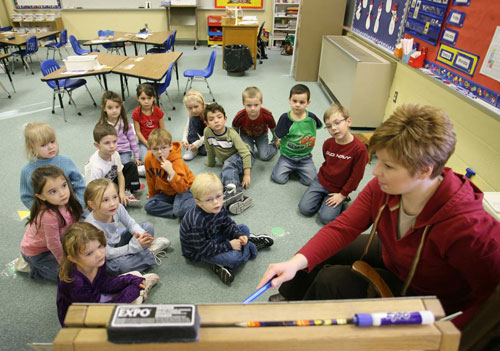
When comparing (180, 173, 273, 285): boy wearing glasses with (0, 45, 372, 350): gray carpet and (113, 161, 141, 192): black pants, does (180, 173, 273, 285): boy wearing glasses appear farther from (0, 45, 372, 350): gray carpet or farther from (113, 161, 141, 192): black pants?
(113, 161, 141, 192): black pants

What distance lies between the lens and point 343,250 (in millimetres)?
1601

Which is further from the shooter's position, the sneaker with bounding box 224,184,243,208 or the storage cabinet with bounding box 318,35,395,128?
the storage cabinet with bounding box 318,35,395,128

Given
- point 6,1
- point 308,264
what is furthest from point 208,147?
point 6,1

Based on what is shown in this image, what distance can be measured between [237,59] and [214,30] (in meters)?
3.18

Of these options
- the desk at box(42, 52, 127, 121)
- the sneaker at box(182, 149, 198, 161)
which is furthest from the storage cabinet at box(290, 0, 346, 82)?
the sneaker at box(182, 149, 198, 161)

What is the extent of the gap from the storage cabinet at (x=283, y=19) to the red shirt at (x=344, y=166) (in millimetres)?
7216

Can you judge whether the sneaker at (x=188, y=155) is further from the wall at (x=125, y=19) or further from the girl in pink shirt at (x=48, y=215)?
the wall at (x=125, y=19)

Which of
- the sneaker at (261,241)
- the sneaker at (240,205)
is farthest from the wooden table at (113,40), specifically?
the sneaker at (261,241)

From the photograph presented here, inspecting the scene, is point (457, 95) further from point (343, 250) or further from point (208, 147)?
point (208, 147)

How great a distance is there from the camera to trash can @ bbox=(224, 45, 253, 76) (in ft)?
21.7

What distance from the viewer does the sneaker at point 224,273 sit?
6.81 ft

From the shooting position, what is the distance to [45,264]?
2029 millimetres

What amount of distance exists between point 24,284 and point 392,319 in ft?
7.59

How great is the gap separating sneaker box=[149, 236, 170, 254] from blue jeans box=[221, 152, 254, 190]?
828 mm
